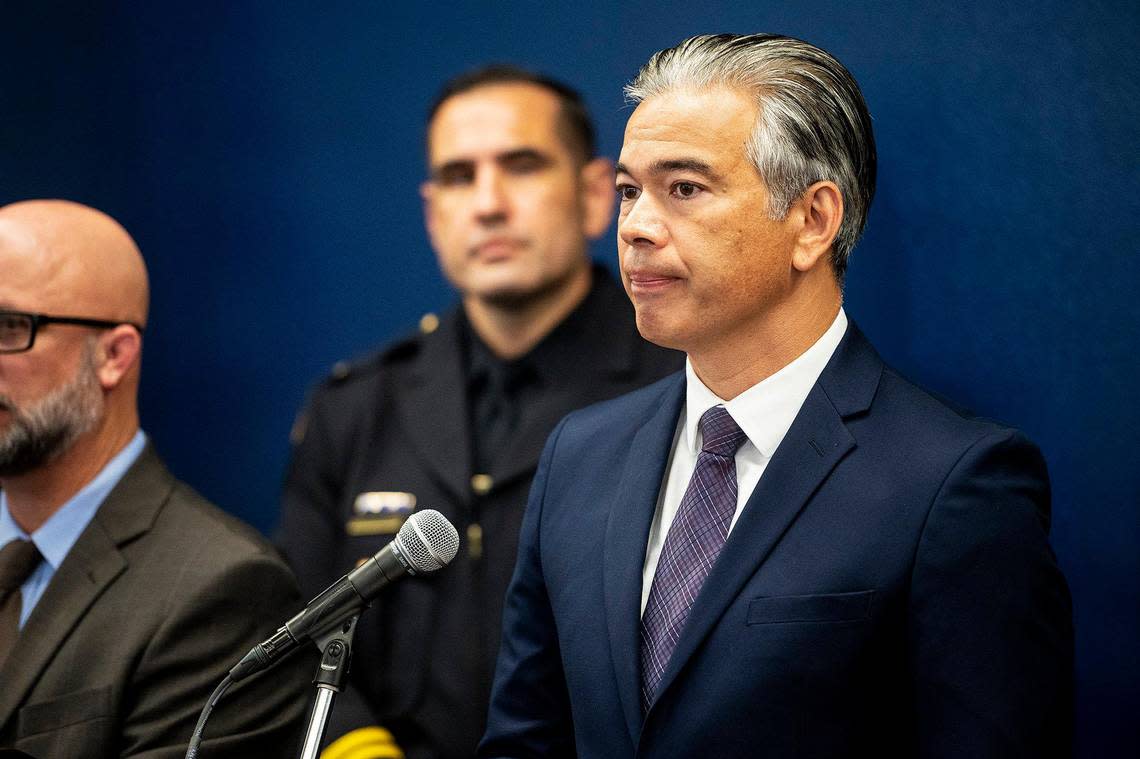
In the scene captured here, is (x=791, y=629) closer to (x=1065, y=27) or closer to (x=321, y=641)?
(x=321, y=641)

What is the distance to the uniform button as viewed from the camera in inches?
107

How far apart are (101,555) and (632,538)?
100 cm

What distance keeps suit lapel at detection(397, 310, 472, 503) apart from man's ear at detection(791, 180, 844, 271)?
1220 mm

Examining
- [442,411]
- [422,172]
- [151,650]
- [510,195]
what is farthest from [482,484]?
[422,172]

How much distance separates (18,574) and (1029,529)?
166 cm

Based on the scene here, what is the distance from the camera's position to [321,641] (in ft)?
4.80

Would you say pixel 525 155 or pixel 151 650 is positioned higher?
pixel 525 155

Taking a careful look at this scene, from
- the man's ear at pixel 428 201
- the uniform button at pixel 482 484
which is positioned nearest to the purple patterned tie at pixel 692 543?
the uniform button at pixel 482 484

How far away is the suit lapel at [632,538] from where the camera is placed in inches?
64.1

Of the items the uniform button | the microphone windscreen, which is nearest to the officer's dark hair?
the uniform button

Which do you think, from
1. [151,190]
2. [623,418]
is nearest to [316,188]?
[151,190]

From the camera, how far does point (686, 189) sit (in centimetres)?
167

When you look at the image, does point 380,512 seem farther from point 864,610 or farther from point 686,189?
point 864,610

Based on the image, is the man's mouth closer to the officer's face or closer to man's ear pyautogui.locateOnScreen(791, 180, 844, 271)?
the officer's face
